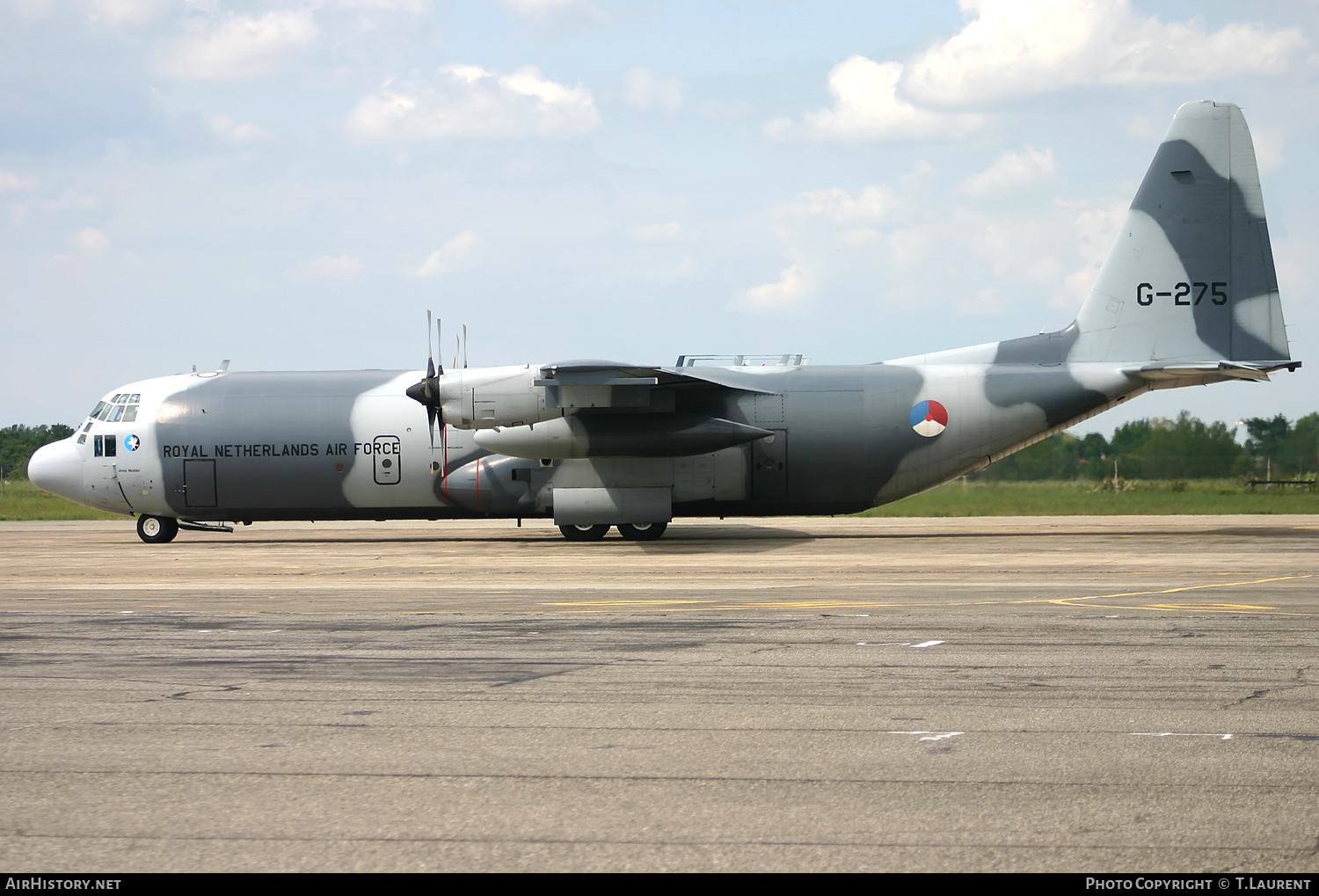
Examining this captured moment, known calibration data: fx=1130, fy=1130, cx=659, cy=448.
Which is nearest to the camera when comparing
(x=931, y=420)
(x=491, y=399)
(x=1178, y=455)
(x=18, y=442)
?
(x=491, y=399)

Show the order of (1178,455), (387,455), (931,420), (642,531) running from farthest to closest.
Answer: (1178,455) → (642,531) → (387,455) → (931,420)

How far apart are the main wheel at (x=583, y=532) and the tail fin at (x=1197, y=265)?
38.9 feet

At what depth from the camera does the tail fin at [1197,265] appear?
25672mm

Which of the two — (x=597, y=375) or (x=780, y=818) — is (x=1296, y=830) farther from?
(x=597, y=375)

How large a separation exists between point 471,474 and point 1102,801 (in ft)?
70.2

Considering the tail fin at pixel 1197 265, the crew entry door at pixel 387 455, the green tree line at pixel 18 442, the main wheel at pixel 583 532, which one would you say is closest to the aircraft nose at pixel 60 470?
the crew entry door at pixel 387 455

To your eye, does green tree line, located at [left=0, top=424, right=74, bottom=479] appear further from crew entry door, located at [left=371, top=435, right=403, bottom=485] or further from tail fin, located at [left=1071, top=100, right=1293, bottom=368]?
tail fin, located at [left=1071, top=100, right=1293, bottom=368]

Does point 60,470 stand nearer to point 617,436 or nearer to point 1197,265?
point 617,436

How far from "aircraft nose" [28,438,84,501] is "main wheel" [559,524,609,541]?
39.7ft

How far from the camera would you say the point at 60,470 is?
2795 cm

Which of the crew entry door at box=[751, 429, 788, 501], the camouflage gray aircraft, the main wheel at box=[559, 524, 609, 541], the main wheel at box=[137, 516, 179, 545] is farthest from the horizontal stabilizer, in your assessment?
the main wheel at box=[137, 516, 179, 545]

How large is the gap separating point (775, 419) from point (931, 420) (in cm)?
359

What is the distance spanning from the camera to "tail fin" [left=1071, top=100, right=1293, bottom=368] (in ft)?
84.2

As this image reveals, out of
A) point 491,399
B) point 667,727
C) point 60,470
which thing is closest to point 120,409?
point 60,470
